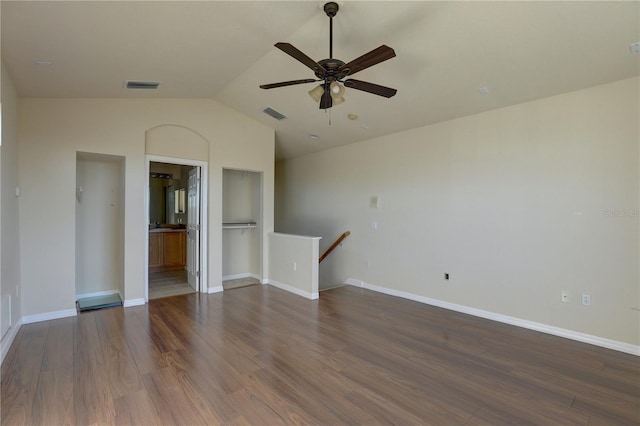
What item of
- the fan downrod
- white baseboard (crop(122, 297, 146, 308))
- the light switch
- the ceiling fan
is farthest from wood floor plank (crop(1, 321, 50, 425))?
the light switch

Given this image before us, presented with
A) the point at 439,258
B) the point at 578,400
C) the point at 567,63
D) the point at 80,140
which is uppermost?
the point at 567,63

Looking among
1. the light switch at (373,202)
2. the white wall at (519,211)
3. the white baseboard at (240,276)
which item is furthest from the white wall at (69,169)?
the white wall at (519,211)

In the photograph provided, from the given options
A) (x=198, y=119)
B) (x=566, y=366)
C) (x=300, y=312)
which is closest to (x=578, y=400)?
(x=566, y=366)

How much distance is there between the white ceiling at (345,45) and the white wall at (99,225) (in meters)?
1.30

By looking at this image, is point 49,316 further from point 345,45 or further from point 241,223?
point 345,45

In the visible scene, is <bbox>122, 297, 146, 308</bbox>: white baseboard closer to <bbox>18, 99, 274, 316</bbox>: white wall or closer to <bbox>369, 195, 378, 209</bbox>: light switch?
<bbox>18, 99, 274, 316</bbox>: white wall

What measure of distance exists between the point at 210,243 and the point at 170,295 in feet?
3.34

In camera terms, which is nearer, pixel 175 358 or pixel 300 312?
pixel 175 358

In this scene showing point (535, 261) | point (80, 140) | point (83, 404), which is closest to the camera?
point (83, 404)

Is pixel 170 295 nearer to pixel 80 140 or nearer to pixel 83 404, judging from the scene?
pixel 80 140

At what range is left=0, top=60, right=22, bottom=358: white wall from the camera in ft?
9.43

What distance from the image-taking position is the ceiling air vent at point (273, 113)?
16.4 ft

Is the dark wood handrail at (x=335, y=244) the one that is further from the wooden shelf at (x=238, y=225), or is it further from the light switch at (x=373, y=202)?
the wooden shelf at (x=238, y=225)

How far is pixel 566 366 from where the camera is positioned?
2799 millimetres
